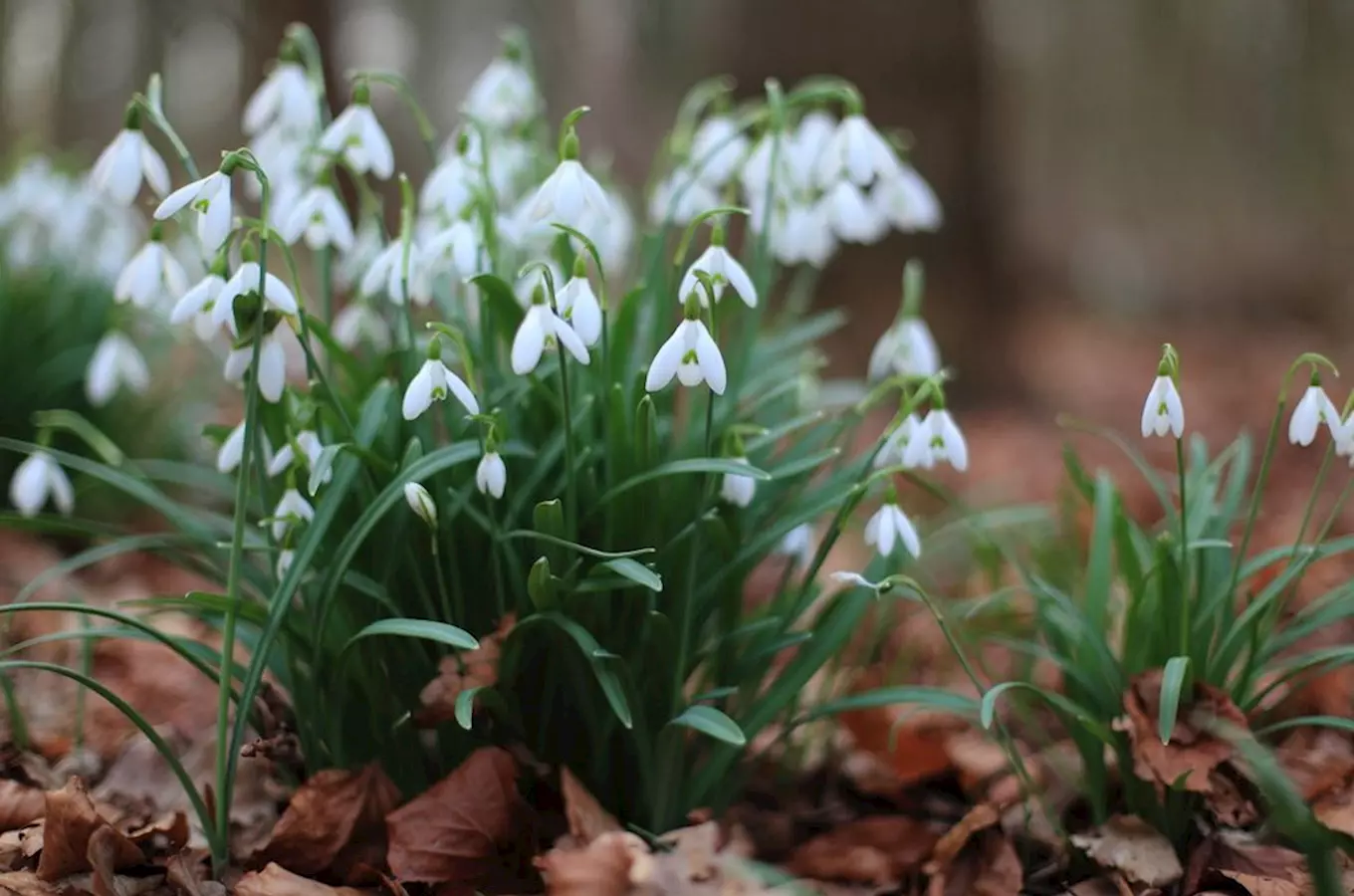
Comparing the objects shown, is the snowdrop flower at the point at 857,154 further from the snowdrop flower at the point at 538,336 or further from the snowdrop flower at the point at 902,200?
the snowdrop flower at the point at 538,336

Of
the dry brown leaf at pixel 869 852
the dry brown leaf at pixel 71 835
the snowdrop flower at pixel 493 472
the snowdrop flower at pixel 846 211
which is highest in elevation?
the snowdrop flower at pixel 846 211

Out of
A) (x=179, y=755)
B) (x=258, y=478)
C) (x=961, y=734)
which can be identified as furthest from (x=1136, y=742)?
(x=179, y=755)

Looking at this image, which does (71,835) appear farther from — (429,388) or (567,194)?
(567,194)

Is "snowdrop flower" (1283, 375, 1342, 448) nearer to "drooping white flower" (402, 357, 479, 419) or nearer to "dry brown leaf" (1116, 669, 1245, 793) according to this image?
"dry brown leaf" (1116, 669, 1245, 793)

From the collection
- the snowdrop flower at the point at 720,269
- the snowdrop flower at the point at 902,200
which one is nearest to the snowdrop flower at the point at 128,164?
the snowdrop flower at the point at 720,269

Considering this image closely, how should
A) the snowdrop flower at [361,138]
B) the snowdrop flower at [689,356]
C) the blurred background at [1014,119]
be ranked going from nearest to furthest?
1. the snowdrop flower at [689,356]
2. the snowdrop flower at [361,138]
3. the blurred background at [1014,119]

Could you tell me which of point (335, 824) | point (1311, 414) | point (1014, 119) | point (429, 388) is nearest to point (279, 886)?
point (335, 824)

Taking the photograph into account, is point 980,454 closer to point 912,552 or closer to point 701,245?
point 701,245

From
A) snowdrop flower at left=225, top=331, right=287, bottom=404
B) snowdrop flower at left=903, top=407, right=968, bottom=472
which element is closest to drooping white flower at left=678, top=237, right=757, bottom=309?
snowdrop flower at left=903, top=407, right=968, bottom=472
